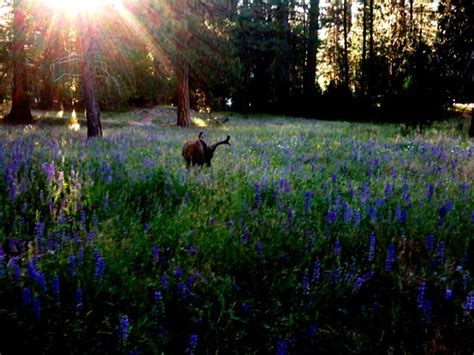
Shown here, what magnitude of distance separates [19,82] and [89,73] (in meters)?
10.3

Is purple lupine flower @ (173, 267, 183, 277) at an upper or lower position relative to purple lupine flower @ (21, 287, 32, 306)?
lower

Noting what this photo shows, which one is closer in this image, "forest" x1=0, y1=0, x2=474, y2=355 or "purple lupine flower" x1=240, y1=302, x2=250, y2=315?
"forest" x1=0, y1=0, x2=474, y2=355

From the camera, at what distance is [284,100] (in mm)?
39656

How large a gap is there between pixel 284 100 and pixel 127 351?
38752 mm

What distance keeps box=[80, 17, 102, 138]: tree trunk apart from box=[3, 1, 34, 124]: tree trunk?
8.80 m

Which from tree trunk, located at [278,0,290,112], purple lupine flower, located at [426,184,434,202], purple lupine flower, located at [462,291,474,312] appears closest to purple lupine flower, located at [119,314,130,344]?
purple lupine flower, located at [462,291,474,312]

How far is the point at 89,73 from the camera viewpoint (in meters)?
11.3

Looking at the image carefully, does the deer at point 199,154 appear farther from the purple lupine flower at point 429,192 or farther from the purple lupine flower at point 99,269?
the purple lupine flower at point 99,269

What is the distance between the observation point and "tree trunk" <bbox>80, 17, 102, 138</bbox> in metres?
11.0

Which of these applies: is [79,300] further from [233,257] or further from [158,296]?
[233,257]

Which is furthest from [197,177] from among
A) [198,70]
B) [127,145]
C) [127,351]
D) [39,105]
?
[39,105]

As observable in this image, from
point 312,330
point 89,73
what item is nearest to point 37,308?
point 312,330

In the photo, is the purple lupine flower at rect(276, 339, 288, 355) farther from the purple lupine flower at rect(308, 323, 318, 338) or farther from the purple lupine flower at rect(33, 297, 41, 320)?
the purple lupine flower at rect(33, 297, 41, 320)

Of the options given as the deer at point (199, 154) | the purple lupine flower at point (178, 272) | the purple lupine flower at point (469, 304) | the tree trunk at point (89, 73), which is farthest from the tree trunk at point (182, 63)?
the purple lupine flower at point (469, 304)
